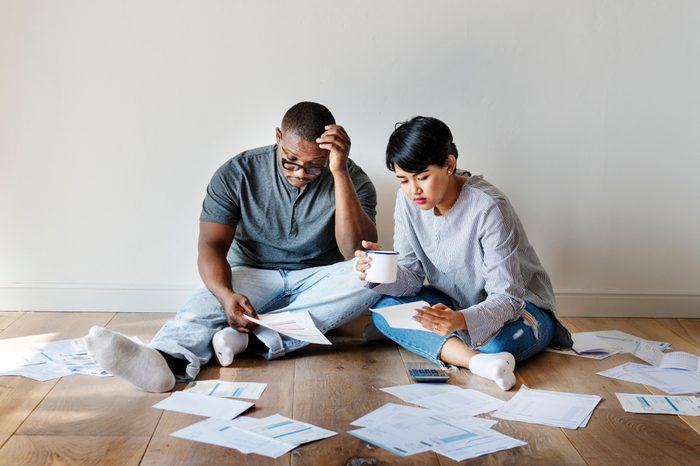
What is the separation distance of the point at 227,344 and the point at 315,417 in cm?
59

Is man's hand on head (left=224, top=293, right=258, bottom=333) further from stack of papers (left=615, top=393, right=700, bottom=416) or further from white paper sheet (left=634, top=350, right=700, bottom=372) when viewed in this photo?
white paper sheet (left=634, top=350, right=700, bottom=372)

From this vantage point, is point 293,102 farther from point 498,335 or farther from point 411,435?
point 411,435

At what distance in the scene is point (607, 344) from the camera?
2988mm

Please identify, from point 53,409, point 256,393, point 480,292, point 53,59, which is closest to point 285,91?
point 53,59

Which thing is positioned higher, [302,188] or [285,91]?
[285,91]

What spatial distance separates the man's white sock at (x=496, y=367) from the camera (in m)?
2.39

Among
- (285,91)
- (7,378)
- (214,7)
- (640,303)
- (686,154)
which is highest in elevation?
(214,7)

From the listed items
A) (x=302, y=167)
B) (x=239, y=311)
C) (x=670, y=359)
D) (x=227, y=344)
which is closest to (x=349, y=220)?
(x=302, y=167)

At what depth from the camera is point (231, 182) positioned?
115 inches

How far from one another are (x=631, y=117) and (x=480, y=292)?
1.26 metres

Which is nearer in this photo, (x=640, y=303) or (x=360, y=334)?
(x=360, y=334)

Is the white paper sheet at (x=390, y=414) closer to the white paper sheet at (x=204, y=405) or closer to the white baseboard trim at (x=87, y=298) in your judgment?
the white paper sheet at (x=204, y=405)

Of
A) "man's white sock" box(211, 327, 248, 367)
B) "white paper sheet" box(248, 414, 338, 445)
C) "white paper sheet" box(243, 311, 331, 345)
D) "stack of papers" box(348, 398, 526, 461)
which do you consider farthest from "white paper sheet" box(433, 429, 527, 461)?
"man's white sock" box(211, 327, 248, 367)

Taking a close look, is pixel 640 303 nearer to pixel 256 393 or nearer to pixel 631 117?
pixel 631 117
